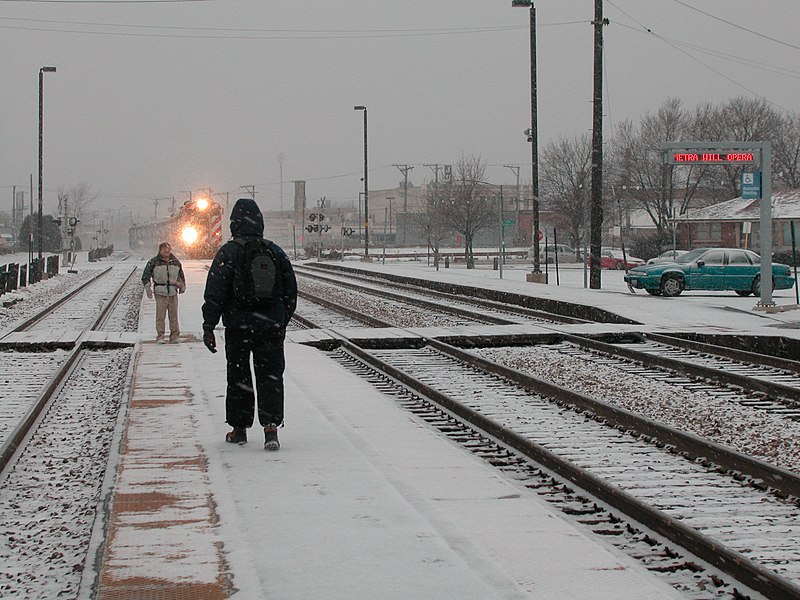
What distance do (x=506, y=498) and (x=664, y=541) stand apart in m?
1.23

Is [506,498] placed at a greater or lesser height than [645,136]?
lesser

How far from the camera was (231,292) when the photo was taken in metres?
8.67

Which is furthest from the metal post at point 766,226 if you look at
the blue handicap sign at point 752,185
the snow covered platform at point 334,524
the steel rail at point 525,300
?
the snow covered platform at point 334,524

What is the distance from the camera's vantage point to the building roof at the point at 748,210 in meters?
61.3

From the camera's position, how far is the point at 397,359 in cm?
1623

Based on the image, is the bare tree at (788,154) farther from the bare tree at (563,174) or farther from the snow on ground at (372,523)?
the snow on ground at (372,523)

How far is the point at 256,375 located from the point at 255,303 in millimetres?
605

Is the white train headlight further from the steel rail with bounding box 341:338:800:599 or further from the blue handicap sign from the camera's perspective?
the steel rail with bounding box 341:338:800:599

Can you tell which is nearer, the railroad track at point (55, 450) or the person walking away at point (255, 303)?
the railroad track at point (55, 450)

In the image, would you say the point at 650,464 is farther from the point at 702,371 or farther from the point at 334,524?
the point at 702,371

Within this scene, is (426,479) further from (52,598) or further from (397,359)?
(397,359)

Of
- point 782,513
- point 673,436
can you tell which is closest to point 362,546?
point 782,513

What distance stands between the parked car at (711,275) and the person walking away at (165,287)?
1698 cm

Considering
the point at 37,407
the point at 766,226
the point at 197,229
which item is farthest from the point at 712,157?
the point at 197,229
